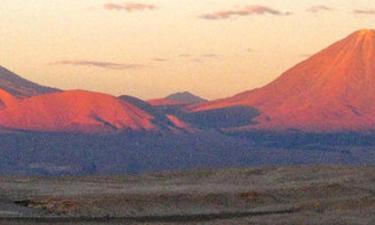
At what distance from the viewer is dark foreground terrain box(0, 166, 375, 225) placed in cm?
3441

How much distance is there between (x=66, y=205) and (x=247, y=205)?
7.78 meters

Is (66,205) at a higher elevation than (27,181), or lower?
higher

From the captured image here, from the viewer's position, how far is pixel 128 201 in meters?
39.8

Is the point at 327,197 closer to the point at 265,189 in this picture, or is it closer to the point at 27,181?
the point at 265,189

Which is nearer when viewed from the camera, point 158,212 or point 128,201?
point 158,212

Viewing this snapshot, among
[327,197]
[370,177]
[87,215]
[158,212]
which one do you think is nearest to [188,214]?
[158,212]

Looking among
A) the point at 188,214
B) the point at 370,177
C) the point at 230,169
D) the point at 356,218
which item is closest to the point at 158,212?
the point at 188,214

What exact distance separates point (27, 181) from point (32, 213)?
19.3m

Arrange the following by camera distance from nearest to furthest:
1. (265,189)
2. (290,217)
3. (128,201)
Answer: (290,217) → (128,201) → (265,189)

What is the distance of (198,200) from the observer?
1620 inches

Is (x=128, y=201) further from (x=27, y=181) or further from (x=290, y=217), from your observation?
(x=27, y=181)

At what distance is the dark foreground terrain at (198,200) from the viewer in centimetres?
3441

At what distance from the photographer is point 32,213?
1384 inches

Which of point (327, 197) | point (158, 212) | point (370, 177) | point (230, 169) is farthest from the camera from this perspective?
point (230, 169)
